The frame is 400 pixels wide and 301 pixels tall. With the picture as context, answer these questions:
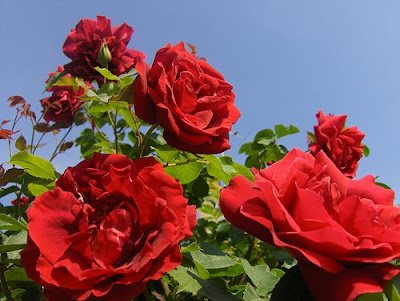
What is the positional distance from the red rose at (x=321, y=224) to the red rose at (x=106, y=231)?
13 cm

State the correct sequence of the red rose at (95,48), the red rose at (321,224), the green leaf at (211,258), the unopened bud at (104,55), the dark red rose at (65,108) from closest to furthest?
the red rose at (321,224)
the green leaf at (211,258)
the unopened bud at (104,55)
the red rose at (95,48)
the dark red rose at (65,108)

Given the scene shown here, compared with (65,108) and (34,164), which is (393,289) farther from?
(65,108)

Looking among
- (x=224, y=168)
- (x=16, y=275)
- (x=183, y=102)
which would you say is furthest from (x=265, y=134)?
(x=16, y=275)

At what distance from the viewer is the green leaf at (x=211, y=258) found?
1103 mm

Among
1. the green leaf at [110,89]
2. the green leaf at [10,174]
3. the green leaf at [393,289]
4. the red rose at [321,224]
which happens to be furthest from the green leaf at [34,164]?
the green leaf at [393,289]

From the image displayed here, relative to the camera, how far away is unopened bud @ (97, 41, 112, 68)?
76.7 inches

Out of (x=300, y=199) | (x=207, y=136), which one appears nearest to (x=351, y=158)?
(x=207, y=136)

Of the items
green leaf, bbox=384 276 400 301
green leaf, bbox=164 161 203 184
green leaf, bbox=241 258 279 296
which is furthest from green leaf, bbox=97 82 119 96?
green leaf, bbox=384 276 400 301

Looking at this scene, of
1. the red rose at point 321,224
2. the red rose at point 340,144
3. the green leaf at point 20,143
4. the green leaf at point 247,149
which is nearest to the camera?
the red rose at point 321,224

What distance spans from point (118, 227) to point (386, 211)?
500 millimetres

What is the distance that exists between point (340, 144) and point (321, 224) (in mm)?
1515

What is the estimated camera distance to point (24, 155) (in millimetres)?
1187

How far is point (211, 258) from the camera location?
1137 mm

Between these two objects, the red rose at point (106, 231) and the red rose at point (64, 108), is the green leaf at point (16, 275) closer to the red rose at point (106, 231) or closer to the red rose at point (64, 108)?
the red rose at point (106, 231)
